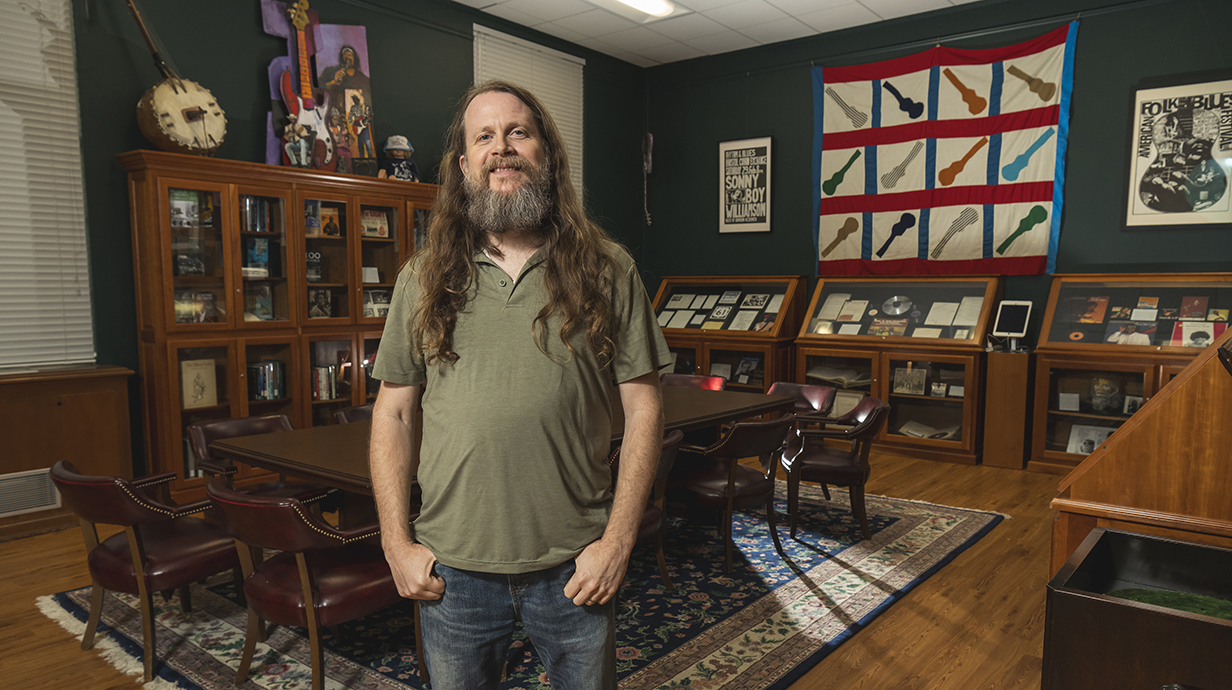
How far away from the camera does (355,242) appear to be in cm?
531

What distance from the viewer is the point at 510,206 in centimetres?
138

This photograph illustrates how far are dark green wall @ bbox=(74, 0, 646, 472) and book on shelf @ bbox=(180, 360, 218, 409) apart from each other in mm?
414

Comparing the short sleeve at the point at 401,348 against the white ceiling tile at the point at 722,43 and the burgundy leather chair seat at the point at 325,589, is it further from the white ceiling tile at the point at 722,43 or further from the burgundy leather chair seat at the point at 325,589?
the white ceiling tile at the point at 722,43

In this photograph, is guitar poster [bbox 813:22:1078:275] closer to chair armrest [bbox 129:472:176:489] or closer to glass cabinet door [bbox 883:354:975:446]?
glass cabinet door [bbox 883:354:975:446]

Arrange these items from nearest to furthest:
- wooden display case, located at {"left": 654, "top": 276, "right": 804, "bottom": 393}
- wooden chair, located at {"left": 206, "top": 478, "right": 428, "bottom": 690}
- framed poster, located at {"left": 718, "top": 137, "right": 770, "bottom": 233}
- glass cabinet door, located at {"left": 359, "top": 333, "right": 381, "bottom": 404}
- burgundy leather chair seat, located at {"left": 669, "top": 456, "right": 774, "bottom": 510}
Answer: wooden chair, located at {"left": 206, "top": 478, "right": 428, "bottom": 690} < burgundy leather chair seat, located at {"left": 669, "top": 456, "right": 774, "bottom": 510} < glass cabinet door, located at {"left": 359, "top": 333, "right": 381, "bottom": 404} < wooden display case, located at {"left": 654, "top": 276, "right": 804, "bottom": 393} < framed poster, located at {"left": 718, "top": 137, "right": 770, "bottom": 233}

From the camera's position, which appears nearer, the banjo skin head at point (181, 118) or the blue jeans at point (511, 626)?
the blue jeans at point (511, 626)

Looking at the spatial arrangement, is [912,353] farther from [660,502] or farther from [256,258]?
[256,258]

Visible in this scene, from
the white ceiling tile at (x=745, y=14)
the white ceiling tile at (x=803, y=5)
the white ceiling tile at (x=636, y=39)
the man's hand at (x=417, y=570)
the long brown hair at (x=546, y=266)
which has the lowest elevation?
the man's hand at (x=417, y=570)

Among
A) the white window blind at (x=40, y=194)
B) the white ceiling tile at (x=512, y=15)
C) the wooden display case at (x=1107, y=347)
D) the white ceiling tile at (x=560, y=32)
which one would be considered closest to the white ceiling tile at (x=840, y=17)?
the white ceiling tile at (x=560, y=32)

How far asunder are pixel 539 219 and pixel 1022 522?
160 inches

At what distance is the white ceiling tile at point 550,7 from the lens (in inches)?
245

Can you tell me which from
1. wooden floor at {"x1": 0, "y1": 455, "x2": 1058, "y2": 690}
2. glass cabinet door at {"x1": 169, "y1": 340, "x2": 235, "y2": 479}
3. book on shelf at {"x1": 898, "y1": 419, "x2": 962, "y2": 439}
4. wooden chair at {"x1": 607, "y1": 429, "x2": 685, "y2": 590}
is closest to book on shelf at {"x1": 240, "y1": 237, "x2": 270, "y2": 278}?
glass cabinet door at {"x1": 169, "y1": 340, "x2": 235, "y2": 479}

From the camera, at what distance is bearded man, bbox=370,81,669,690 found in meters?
1.31

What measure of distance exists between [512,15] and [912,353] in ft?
14.3
